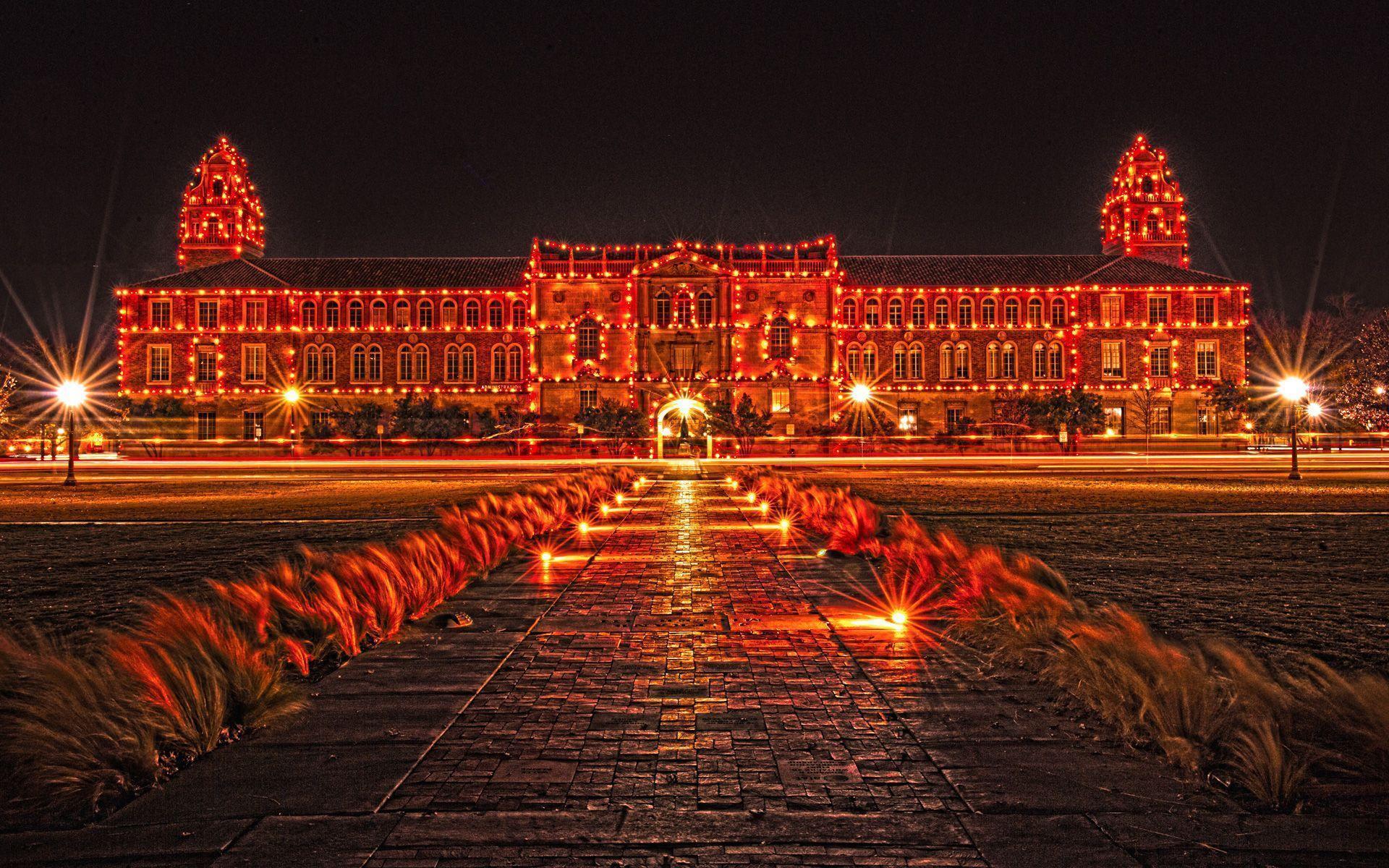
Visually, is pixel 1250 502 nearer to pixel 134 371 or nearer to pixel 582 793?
pixel 582 793

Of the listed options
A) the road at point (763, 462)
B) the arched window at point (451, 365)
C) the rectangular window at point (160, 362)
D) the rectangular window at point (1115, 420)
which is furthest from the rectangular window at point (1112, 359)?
the rectangular window at point (160, 362)

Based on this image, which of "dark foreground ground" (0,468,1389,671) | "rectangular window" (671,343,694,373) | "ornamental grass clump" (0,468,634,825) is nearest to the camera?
"ornamental grass clump" (0,468,634,825)

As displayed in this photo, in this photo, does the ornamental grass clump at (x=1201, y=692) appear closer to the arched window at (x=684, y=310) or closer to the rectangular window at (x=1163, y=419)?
the arched window at (x=684, y=310)

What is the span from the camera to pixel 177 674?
5.06 m

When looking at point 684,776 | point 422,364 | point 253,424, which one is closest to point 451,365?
point 422,364

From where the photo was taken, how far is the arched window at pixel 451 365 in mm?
68250

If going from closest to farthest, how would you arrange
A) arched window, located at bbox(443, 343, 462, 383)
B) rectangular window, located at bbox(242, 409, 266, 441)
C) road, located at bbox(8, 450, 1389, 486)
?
road, located at bbox(8, 450, 1389, 486), rectangular window, located at bbox(242, 409, 266, 441), arched window, located at bbox(443, 343, 462, 383)

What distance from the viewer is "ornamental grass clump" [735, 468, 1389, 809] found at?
426 cm

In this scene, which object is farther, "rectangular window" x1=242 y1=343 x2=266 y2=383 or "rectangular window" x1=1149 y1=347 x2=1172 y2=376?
"rectangular window" x1=242 y1=343 x2=266 y2=383

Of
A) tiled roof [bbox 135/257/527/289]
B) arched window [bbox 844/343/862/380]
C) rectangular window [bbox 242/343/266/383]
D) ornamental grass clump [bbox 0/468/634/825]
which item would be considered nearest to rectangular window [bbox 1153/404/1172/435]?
arched window [bbox 844/343/862/380]

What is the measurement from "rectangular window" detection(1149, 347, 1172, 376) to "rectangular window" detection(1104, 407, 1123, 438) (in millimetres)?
3048

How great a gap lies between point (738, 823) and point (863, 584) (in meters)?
6.10

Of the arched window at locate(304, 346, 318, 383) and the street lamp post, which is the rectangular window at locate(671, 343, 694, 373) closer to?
the street lamp post

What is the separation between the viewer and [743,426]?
57.8 metres
